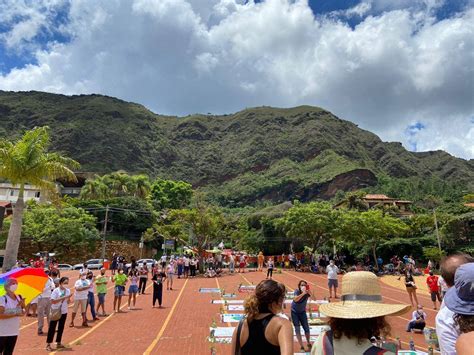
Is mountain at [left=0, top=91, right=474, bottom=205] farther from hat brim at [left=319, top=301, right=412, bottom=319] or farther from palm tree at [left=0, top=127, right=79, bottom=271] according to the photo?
hat brim at [left=319, top=301, right=412, bottom=319]

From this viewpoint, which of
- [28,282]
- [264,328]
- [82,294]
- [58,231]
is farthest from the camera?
[58,231]

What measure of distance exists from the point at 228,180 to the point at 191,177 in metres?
15.4

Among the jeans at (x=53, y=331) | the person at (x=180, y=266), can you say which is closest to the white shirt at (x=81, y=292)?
the jeans at (x=53, y=331)

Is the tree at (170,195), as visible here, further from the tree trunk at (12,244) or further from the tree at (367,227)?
the tree trunk at (12,244)

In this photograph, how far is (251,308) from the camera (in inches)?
118

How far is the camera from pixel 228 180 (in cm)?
15625

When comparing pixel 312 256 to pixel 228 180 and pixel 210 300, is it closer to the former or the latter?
pixel 210 300

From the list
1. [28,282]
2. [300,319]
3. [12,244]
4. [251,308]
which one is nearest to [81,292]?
[28,282]

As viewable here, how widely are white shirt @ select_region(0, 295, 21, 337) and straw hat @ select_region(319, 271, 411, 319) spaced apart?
5.28m

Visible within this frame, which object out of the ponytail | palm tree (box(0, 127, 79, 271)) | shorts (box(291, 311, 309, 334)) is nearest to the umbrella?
shorts (box(291, 311, 309, 334))

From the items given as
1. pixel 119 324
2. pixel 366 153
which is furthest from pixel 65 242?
pixel 366 153

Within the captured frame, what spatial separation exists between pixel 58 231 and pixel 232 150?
143 metres

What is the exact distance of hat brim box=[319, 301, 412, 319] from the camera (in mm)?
2361

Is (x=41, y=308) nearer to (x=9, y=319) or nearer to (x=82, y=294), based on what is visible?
(x=82, y=294)
